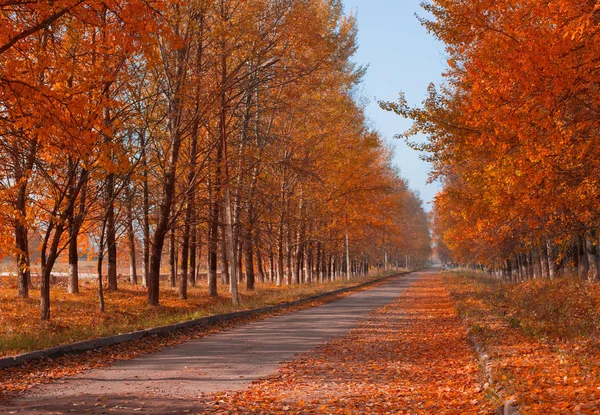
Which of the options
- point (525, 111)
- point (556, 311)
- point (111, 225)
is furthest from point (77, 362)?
point (556, 311)

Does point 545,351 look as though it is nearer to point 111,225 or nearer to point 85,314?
point 85,314

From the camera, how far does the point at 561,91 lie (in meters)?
10.4

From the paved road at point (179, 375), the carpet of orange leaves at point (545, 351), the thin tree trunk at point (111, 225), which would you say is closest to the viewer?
the carpet of orange leaves at point (545, 351)

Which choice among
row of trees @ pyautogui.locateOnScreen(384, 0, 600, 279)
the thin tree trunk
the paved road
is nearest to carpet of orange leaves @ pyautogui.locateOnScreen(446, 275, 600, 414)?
row of trees @ pyautogui.locateOnScreen(384, 0, 600, 279)

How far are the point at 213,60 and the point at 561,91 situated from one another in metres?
A: 13.9

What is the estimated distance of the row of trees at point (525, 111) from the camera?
10.4 metres

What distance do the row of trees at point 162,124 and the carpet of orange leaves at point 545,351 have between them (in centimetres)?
593

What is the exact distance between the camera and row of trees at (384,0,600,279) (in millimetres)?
10391

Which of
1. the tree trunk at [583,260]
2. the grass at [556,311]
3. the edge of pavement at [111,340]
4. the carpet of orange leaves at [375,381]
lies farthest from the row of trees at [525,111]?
the edge of pavement at [111,340]

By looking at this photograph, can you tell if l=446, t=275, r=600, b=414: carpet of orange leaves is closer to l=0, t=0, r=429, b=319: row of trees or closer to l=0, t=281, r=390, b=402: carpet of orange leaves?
l=0, t=281, r=390, b=402: carpet of orange leaves

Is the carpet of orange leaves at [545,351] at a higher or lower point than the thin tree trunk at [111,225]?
lower

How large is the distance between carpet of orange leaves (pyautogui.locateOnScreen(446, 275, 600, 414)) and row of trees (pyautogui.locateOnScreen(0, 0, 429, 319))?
5.93m

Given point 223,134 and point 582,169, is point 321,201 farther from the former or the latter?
point 582,169

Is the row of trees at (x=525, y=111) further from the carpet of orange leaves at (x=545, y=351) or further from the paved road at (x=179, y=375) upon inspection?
the paved road at (x=179, y=375)
